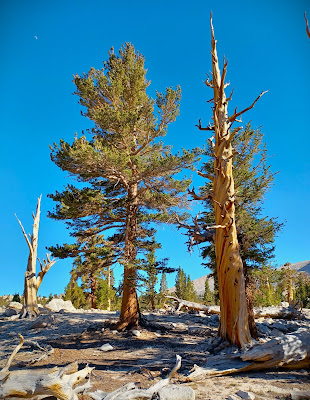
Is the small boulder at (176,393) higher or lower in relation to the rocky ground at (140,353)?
higher

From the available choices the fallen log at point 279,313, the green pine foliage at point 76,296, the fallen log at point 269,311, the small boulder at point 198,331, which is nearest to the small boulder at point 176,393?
the small boulder at point 198,331

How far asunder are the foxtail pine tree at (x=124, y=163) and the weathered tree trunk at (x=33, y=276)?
7349 millimetres

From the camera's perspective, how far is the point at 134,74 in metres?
10.9

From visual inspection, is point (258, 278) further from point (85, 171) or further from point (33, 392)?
point (33, 392)

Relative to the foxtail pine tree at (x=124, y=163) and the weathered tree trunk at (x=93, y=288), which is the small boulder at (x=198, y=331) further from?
the weathered tree trunk at (x=93, y=288)

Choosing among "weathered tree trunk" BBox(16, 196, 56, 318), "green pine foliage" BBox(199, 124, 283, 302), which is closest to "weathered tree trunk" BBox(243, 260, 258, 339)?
"green pine foliage" BBox(199, 124, 283, 302)

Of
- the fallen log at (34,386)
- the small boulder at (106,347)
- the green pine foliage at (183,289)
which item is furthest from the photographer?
the green pine foliage at (183,289)

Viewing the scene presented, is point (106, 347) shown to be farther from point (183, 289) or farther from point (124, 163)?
point (183, 289)

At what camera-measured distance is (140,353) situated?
23.1 feet

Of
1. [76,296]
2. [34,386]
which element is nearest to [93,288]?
[76,296]

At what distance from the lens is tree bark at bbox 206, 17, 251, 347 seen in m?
6.14

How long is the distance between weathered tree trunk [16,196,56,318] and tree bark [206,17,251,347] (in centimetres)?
1271

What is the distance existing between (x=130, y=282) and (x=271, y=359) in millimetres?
5734

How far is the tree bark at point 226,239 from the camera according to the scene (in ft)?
20.1
